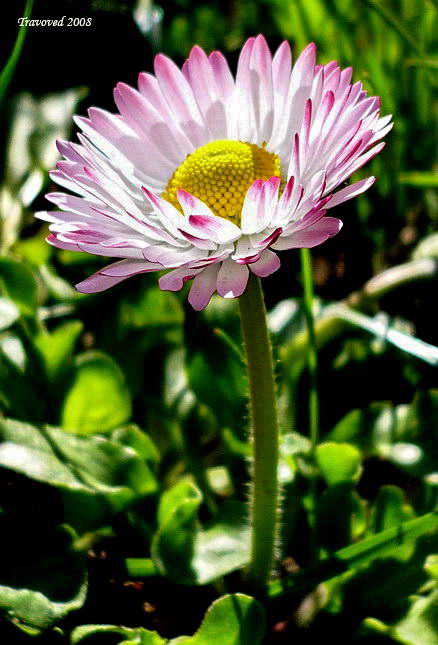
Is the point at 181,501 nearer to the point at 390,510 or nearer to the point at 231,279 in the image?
the point at 390,510

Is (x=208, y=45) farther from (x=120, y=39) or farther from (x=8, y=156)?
(x=8, y=156)

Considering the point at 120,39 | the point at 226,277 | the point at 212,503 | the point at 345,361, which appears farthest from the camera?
the point at 120,39

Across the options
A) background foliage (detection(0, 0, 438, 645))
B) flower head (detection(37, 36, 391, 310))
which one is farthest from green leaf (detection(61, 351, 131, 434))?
flower head (detection(37, 36, 391, 310))

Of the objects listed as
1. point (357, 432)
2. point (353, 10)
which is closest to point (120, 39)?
point (353, 10)

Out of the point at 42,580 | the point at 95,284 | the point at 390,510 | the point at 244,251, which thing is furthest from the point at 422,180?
the point at 42,580

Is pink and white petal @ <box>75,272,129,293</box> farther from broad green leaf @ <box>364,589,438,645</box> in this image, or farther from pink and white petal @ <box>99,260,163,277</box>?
broad green leaf @ <box>364,589,438,645</box>

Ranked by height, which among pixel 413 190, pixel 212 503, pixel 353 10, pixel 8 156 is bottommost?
pixel 212 503

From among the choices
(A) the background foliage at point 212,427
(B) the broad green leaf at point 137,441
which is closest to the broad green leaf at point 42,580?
(A) the background foliage at point 212,427
